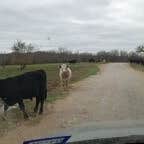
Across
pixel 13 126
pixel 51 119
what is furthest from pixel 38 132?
pixel 51 119

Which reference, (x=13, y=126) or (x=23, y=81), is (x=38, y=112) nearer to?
(x=23, y=81)

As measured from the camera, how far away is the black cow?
14328 millimetres

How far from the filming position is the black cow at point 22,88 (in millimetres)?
14328

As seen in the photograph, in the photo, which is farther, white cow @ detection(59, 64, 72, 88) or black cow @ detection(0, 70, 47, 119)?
white cow @ detection(59, 64, 72, 88)

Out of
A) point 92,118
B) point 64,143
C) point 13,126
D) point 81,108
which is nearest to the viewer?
point 64,143

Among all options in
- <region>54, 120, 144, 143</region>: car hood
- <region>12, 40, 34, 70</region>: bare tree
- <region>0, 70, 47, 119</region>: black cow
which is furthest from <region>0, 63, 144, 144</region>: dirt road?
<region>12, 40, 34, 70</region>: bare tree

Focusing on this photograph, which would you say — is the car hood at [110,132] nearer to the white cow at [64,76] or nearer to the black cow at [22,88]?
the black cow at [22,88]

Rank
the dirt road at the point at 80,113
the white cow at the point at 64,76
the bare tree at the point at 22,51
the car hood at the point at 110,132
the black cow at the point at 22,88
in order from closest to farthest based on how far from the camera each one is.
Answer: the car hood at the point at 110,132
the dirt road at the point at 80,113
the black cow at the point at 22,88
the white cow at the point at 64,76
the bare tree at the point at 22,51

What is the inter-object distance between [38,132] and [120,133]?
9.23 m

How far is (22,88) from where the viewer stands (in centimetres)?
1470

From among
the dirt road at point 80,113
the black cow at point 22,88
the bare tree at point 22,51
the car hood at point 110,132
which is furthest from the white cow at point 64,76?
the bare tree at point 22,51

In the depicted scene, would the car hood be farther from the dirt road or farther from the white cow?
the white cow

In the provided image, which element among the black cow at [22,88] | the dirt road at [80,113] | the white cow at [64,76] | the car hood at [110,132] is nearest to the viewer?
the car hood at [110,132]

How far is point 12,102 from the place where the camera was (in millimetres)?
14516
